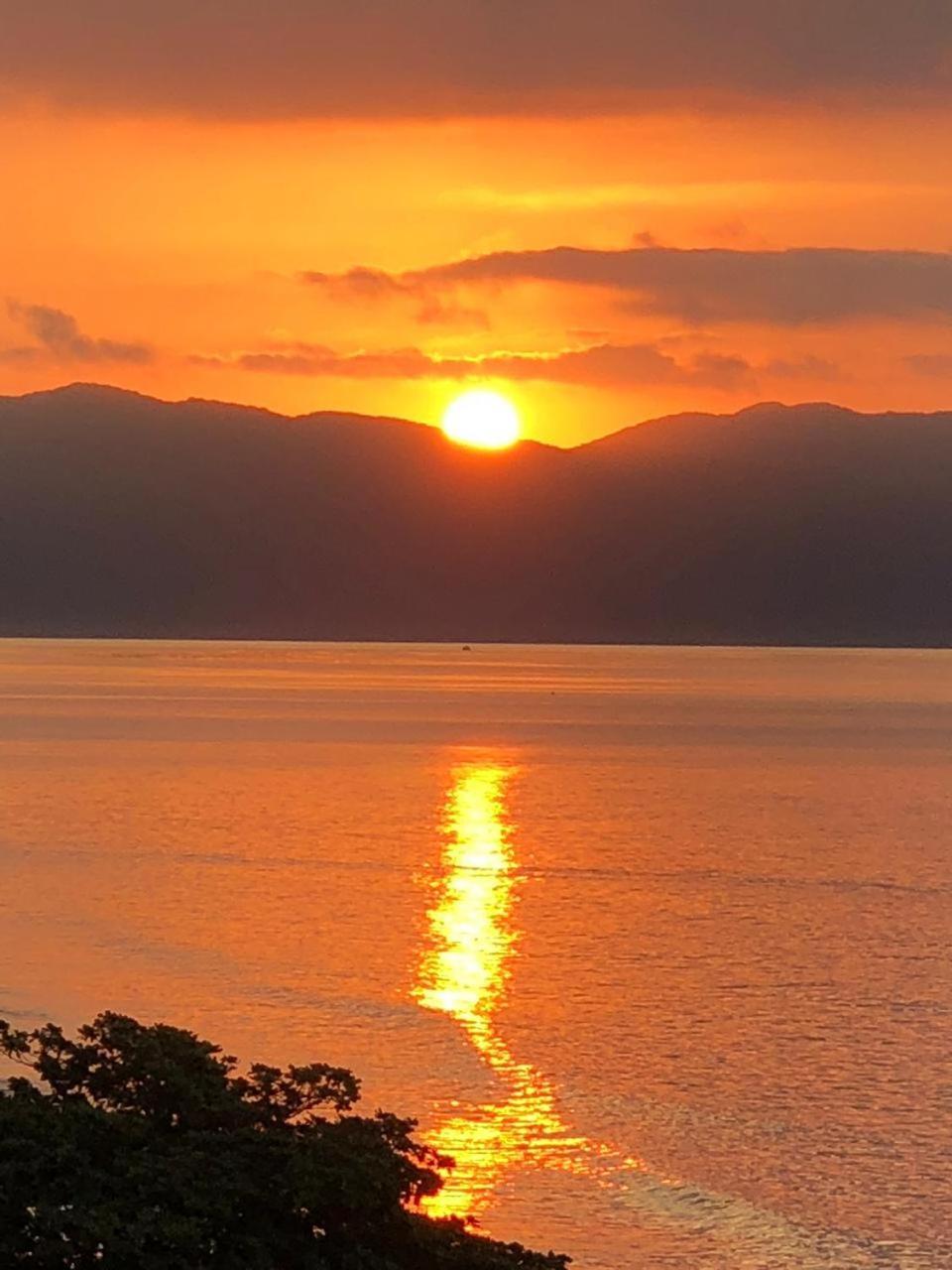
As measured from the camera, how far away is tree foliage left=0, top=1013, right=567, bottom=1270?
9.59m

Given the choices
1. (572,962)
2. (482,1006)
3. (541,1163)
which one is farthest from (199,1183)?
(572,962)

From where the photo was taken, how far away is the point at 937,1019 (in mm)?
21438

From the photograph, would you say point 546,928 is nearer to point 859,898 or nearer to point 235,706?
point 859,898

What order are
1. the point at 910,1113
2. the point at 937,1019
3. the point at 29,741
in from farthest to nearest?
1. the point at 29,741
2. the point at 937,1019
3. the point at 910,1113

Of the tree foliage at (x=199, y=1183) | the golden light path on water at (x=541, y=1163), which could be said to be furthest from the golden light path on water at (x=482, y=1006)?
the tree foliage at (x=199, y=1183)

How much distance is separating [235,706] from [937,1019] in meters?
84.1

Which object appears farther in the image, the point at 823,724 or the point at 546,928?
the point at 823,724

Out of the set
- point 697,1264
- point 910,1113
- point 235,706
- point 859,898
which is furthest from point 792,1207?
point 235,706

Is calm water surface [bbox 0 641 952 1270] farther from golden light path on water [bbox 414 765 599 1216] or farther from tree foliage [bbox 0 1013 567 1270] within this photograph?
tree foliage [bbox 0 1013 567 1270]

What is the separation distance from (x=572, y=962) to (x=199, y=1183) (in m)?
15.2

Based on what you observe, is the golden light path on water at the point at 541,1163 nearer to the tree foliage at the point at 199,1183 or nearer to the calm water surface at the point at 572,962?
the calm water surface at the point at 572,962

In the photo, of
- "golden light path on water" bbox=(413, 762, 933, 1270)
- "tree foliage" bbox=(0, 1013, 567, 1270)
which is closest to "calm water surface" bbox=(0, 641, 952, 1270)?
"golden light path on water" bbox=(413, 762, 933, 1270)

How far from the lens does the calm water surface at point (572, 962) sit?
15406 mm

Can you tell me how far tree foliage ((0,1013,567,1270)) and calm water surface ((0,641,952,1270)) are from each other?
3795 mm
